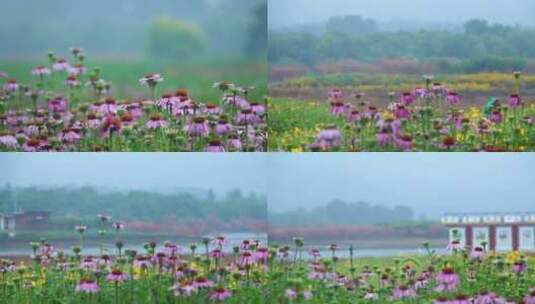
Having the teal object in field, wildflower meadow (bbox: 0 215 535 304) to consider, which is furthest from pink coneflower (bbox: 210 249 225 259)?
the teal object in field

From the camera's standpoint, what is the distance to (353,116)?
5.69 m

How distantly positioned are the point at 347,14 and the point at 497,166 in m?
0.97

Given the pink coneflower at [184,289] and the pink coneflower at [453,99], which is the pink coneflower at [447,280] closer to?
the pink coneflower at [453,99]

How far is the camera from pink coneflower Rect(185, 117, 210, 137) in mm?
5656

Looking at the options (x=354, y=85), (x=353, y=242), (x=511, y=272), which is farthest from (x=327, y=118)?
(x=511, y=272)

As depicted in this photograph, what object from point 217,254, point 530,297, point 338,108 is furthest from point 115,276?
point 530,297

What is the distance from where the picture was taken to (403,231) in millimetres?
5742

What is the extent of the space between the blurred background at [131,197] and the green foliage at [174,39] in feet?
1.51

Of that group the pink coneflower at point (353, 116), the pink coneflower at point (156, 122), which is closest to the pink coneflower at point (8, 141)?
the pink coneflower at point (156, 122)

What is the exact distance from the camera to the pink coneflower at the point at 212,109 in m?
5.69

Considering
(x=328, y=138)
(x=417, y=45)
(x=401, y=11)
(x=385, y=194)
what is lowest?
(x=385, y=194)

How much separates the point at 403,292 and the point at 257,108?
1.06m

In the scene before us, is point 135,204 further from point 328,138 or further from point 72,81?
point 328,138

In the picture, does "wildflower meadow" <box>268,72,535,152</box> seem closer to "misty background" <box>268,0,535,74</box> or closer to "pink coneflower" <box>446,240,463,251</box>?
"misty background" <box>268,0,535,74</box>
